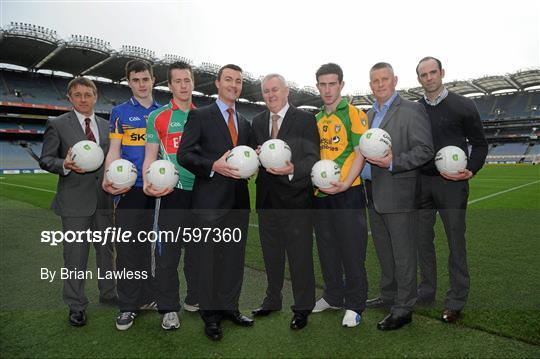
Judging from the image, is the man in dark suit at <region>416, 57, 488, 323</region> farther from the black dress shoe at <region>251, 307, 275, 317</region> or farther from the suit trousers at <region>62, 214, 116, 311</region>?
the suit trousers at <region>62, 214, 116, 311</region>

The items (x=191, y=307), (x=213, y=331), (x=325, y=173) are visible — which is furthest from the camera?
(x=191, y=307)

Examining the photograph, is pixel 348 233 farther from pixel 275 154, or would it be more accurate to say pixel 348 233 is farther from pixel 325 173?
pixel 275 154

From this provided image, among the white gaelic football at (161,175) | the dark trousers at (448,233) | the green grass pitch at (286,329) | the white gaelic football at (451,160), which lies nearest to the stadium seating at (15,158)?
the green grass pitch at (286,329)

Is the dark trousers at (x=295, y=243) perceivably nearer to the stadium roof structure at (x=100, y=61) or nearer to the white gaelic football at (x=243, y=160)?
the white gaelic football at (x=243, y=160)

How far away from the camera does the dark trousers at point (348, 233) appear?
12.4 feet

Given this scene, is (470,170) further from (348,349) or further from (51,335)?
(51,335)

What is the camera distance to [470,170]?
12.8 feet

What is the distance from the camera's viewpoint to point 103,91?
187ft

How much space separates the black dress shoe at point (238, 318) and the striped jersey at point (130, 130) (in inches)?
69.8

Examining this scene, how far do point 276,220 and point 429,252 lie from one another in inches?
74.4

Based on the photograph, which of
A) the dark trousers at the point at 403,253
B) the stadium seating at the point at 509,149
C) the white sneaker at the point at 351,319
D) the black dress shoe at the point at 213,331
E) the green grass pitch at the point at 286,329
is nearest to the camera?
the green grass pitch at the point at 286,329

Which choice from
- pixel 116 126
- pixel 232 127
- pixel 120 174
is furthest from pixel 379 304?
pixel 116 126

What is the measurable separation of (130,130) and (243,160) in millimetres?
1465

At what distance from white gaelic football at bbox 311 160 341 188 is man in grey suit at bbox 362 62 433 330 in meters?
0.36
